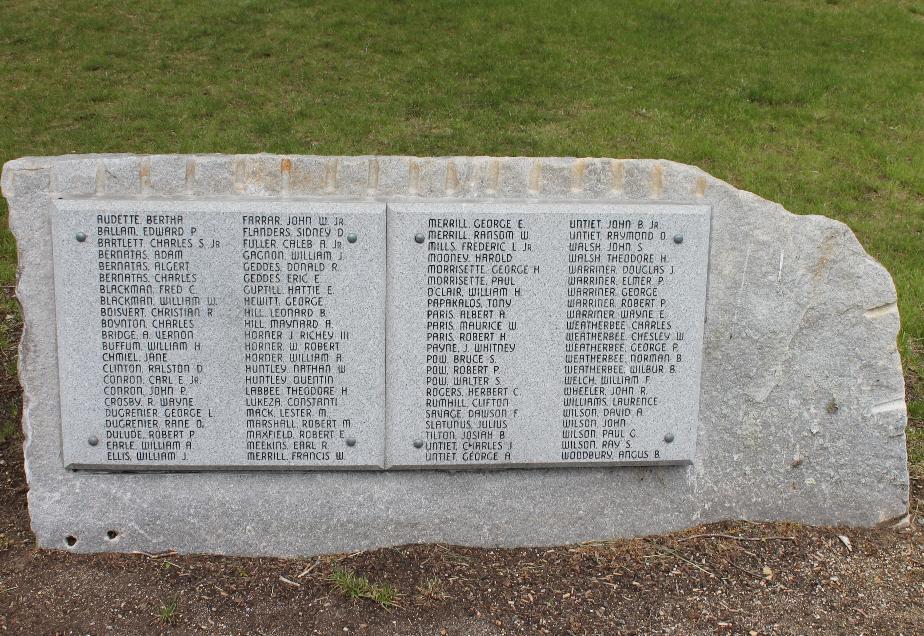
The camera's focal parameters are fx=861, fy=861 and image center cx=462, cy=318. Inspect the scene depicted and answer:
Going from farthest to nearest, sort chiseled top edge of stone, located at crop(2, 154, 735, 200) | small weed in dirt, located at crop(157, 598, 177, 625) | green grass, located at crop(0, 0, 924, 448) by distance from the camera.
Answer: green grass, located at crop(0, 0, 924, 448)
chiseled top edge of stone, located at crop(2, 154, 735, 200)
small weed in dirt, located at crop(157, 598, 177, 625)

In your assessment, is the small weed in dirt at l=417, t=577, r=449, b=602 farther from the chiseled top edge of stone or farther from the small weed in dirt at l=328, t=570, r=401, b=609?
the chiseled top edge of stone

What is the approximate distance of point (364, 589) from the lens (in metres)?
4.35

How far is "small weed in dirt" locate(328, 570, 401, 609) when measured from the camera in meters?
4.30

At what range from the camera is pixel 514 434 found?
466 cm

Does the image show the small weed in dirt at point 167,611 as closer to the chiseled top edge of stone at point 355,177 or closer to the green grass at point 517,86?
the chiseled top edge of stone at point 355,177

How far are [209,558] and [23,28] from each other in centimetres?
1102

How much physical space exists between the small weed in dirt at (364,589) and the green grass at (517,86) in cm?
480

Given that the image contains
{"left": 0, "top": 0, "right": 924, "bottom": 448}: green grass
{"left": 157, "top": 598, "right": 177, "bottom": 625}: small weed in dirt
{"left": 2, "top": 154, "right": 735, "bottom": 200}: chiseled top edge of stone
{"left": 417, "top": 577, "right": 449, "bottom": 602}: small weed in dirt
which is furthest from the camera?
{"left": 0, "top": 0, "right": 924, "bottom": 448}: green grass

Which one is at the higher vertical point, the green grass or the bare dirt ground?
the green grass

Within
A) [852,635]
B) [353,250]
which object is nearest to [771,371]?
[852,635]

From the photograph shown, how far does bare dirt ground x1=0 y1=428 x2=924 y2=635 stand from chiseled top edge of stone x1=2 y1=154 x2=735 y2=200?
6.35ft

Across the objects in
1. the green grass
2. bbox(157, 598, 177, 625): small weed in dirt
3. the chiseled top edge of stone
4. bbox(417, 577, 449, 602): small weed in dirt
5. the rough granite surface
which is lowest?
bbox(157, 598, 177, 625): small weed in dirt

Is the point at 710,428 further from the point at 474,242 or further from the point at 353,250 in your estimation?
the point at 353,250

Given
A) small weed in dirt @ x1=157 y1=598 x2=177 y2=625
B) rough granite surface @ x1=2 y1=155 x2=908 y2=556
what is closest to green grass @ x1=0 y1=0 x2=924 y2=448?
rough granite surface @ x1=2 y1=155 x2=908 y2=556
